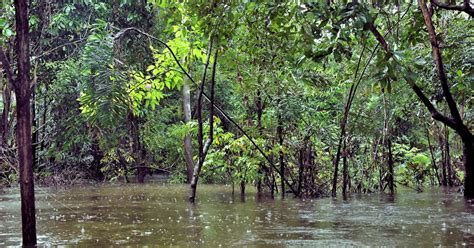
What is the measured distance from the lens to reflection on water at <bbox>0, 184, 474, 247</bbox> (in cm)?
613

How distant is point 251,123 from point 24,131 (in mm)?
6920

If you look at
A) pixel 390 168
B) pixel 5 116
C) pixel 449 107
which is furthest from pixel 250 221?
pixel 5 116

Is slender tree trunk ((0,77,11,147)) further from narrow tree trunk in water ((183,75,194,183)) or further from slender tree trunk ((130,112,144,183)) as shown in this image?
narrow tree trunk in water ((183,75,194,183))

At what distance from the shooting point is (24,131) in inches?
222

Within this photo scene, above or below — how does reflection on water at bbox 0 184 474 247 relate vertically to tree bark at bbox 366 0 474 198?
below

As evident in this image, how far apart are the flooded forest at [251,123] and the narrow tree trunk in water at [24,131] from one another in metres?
0.01

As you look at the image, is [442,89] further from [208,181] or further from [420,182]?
[208,181]

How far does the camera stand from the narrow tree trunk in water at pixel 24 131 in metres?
5.64

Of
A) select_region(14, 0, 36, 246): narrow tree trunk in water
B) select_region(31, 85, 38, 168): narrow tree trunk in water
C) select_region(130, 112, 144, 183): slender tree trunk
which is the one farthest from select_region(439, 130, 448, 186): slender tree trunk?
select_region(31, 85, 38, 168): narrow tree trunk in water

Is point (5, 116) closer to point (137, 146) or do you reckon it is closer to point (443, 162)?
point (137, 146)

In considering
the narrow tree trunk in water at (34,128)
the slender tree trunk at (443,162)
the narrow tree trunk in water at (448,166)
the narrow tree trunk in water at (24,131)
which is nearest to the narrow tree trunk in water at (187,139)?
the narrow tree trunk in water at (34,128)

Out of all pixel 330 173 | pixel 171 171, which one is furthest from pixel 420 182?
pixel 171 171

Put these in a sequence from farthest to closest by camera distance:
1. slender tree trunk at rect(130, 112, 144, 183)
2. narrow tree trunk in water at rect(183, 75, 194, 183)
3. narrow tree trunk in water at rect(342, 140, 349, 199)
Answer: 1. slender tree trunk at rect(130, 112, 144, 183)
2. narrow tree trunk in water at rect(183, 75, 194, 183)
3. narrow tree trunk in water at rect(342, 140, 349, 199)

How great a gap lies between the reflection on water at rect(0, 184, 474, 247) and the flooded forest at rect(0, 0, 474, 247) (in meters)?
0.04
